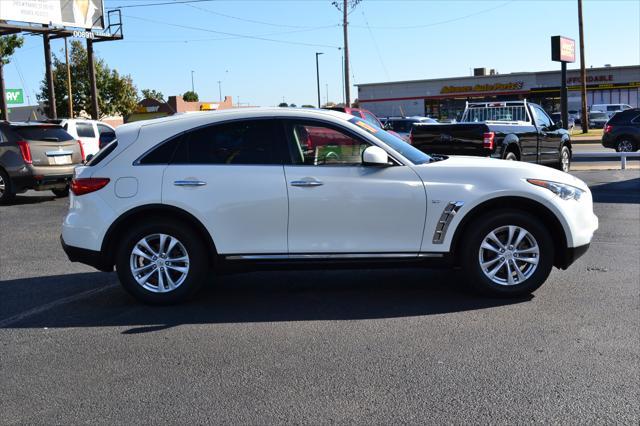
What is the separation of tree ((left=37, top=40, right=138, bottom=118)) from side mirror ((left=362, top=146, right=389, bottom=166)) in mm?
55628

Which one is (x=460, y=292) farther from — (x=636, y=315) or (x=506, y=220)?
(x=636, y=315)

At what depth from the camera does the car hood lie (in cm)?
612

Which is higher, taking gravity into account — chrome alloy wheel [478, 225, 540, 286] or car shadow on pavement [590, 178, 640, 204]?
chrome alloy wheel [478, 225, 540, 286]

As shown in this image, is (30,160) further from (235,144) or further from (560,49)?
(560,49)

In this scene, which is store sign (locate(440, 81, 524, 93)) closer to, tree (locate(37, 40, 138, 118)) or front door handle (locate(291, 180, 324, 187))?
tree (locate(37, 40, 138, 118))

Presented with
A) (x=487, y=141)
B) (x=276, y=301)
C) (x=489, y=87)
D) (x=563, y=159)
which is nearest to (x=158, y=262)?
(x=276, y=301)

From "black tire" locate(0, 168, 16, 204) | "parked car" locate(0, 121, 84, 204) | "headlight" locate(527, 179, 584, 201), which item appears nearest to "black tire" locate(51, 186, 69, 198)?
"parked car" locate(0, 121, 84, 204)

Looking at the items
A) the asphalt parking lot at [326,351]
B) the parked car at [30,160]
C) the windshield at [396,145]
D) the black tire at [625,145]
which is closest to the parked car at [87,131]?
the parked car at [30,160]

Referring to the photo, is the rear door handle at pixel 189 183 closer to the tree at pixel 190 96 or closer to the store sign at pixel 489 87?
the store sign at pixel 489 87

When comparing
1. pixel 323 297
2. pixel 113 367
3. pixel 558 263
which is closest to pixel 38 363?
pixel 113 367

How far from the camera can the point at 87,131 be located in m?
18.8

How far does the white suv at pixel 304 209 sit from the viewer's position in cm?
609

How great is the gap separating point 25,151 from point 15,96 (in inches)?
1261

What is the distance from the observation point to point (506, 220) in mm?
6121
